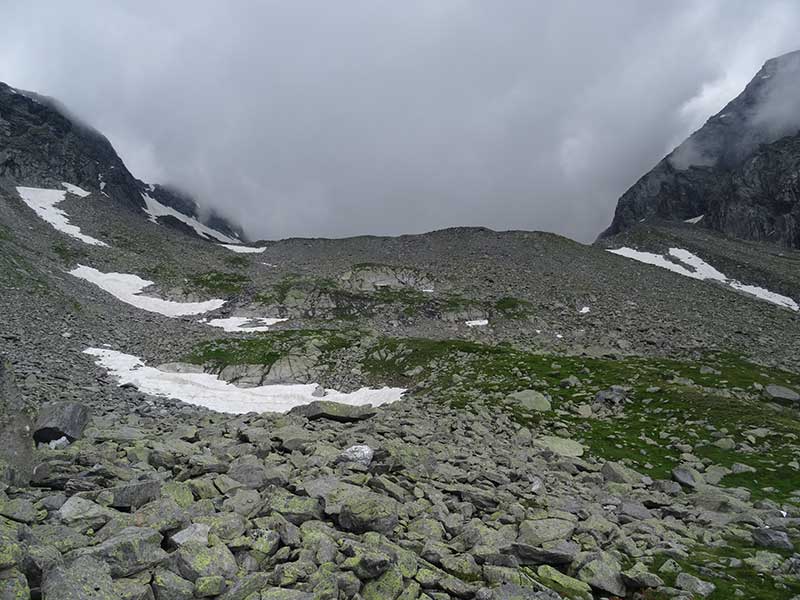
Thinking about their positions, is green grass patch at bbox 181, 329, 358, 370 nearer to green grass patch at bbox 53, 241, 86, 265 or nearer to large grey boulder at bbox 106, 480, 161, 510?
A: large grey boulder at bbox 106, 480, 161, 510

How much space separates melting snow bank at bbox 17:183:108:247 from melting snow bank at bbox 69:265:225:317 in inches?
707

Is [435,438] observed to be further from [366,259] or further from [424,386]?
[366,259]

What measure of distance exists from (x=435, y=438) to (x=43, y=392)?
21.4m

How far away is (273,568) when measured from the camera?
28.0ft

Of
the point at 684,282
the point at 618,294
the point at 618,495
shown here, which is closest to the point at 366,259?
the point at 618,294

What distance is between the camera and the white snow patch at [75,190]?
11865 cm

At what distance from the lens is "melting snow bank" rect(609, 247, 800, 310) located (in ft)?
289

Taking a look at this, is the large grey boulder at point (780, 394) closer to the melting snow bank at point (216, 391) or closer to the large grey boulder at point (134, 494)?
the melting snow bank at point (216, 391)

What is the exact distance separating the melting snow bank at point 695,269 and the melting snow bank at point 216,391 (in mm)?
86105

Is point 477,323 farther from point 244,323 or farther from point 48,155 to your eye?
point 48,155

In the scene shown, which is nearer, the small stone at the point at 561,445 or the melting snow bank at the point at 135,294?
the small stone at the point at 561,445

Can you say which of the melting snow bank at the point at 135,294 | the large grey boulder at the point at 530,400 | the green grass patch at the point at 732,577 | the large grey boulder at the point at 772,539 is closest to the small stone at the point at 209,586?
the green grass patch at the point at 732,577

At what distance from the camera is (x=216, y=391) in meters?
39.8

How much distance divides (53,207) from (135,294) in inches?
2065
